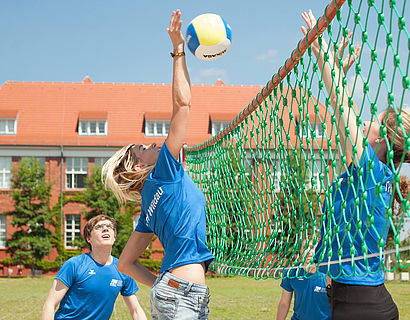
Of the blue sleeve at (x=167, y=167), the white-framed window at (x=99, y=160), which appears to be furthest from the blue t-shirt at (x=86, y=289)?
the white-framed window at (x=99, y=160)

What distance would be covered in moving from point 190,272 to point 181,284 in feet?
0.29

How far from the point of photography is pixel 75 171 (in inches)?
1417

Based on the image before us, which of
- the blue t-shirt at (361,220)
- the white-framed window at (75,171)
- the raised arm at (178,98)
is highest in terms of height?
the white-framed window at (75,171)

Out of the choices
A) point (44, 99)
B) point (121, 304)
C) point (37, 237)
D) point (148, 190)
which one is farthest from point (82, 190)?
point (148, 190)

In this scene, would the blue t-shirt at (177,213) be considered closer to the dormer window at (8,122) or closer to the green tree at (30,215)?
the green tree at (30,215)

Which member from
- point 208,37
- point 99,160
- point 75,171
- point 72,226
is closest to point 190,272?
point 208,37

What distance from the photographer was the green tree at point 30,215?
106 feet

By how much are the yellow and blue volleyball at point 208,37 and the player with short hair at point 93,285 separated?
7.13 feet

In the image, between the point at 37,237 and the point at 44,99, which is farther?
the point at 44,99

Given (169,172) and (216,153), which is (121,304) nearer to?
(216,153)

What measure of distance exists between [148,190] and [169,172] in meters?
0.23

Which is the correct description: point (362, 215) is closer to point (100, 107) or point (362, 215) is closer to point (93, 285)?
point (93, 285)

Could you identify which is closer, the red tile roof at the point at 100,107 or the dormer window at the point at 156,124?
the red tile roof at the point at 100,107

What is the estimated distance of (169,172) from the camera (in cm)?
319
